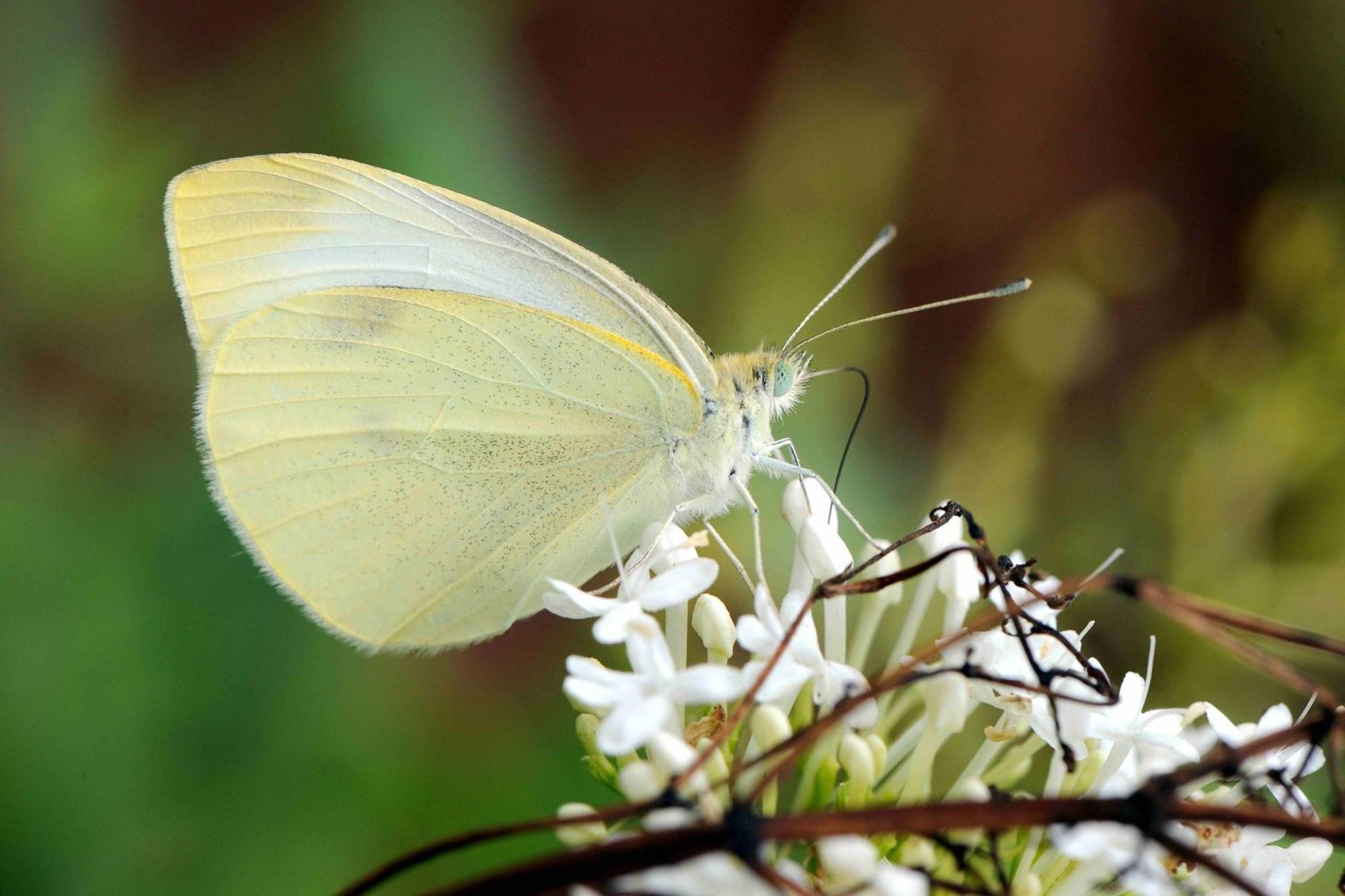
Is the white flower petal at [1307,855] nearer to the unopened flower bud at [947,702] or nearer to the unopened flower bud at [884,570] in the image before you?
the unopened flower bud at [947,702]

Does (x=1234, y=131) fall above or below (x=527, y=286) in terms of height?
above

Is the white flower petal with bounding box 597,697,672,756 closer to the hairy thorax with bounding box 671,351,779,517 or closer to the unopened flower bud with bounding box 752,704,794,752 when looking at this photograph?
the unopened flower bud with bounding box 752,704,794,752

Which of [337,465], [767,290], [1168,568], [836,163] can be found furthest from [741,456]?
[836,163]

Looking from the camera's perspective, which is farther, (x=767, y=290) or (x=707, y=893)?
(x=767, y=290)

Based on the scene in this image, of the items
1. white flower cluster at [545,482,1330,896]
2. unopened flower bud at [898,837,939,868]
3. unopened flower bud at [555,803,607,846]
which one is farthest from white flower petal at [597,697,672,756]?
unopened flower bud at [898,837,939,868]

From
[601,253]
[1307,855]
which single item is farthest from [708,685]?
[601,253]

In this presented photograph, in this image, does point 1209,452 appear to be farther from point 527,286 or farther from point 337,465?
point 337,465

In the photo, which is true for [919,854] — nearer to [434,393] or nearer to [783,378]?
[783,378]
